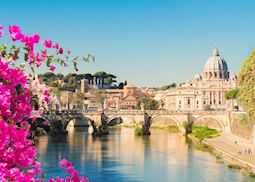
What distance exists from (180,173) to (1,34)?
21.6m

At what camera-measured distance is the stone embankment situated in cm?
2617

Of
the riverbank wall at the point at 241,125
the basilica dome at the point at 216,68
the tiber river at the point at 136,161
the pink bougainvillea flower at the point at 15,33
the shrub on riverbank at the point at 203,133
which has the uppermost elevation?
the basilica dome at the point at 216,68

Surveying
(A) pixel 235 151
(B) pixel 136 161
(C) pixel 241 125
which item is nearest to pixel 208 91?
(C) pixel 241 125

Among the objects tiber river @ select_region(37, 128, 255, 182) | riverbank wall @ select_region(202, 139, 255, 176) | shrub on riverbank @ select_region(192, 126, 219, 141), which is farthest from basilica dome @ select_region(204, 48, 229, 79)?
riverbank wall @ select_region(202, 139, 255, 176)

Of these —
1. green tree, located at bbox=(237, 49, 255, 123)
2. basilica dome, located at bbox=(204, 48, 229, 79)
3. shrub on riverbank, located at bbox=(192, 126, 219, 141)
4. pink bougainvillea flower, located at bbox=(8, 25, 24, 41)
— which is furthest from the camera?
basilica dome, located at bbox=(204, 48, 229, 79)

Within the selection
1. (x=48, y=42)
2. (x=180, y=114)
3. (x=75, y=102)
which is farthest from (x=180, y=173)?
(x=75, y=102)

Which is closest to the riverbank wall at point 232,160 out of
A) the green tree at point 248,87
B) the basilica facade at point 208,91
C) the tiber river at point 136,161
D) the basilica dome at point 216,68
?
the tiber river at point 136,161

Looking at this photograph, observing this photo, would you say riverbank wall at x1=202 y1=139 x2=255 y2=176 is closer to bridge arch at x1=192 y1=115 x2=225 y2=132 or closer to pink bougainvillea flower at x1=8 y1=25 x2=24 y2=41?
bridge arch at x1=192 y1=115 x2=225 y2=132

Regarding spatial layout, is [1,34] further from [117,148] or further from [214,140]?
[214,140]

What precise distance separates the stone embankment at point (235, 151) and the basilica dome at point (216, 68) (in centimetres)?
5794

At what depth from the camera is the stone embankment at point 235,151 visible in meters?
26.2

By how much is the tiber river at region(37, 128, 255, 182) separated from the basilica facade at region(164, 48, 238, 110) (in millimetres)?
20540

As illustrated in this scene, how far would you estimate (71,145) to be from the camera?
36188 millimetres

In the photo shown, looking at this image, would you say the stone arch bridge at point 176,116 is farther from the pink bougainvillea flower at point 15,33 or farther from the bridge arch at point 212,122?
the pink bougainvillea flower at point 15,33
